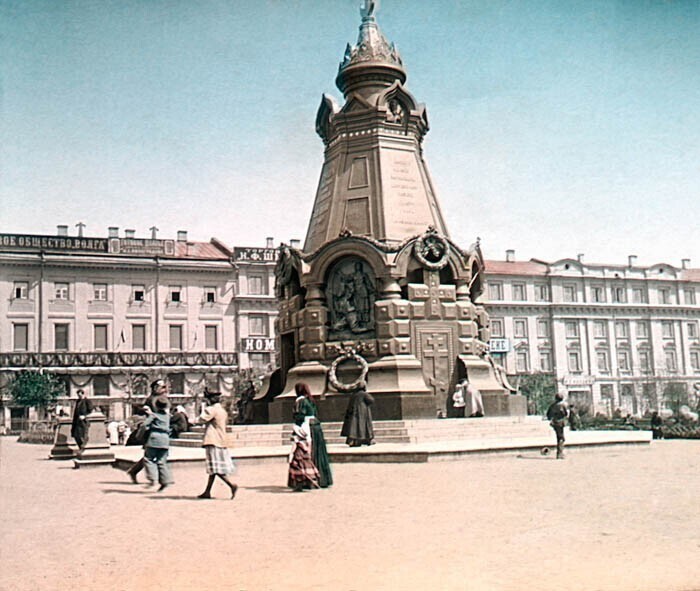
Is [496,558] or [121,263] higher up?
[121,263]

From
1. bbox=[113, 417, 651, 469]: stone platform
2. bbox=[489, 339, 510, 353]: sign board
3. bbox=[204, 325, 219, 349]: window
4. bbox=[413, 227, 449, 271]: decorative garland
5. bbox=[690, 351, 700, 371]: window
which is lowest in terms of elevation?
bbox=[113, 417, 651, 469]: stone platform

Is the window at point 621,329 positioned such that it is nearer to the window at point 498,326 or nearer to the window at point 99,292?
the window at point 498,326

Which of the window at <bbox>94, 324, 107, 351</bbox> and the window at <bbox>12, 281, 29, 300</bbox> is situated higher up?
the window at <bbox>12, 281, 29, 300</bbox>

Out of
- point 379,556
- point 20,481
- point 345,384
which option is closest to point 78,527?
point 379,556

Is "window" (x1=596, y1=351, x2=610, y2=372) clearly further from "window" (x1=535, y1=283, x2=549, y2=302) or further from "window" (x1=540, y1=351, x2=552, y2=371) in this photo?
"window" (x1=535, y1=283, x2=549, y2=302)

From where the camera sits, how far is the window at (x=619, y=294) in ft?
254

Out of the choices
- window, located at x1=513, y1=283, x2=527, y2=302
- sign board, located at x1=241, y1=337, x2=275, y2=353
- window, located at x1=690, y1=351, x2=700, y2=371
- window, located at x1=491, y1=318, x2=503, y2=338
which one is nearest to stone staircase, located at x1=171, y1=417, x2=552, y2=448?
sign board, located at x1=241, y1=337, x2=275, y2=353

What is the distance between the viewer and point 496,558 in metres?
7.66

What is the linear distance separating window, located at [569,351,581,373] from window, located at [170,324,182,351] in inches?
1333

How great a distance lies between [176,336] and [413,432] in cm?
4939

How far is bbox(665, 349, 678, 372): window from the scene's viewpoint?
78062mm

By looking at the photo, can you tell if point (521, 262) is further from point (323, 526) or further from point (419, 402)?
point (323, 526)

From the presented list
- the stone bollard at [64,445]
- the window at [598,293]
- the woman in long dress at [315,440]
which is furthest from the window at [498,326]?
the woman in long dress at [315,440]

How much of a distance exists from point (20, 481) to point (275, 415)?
8220 millimetres
